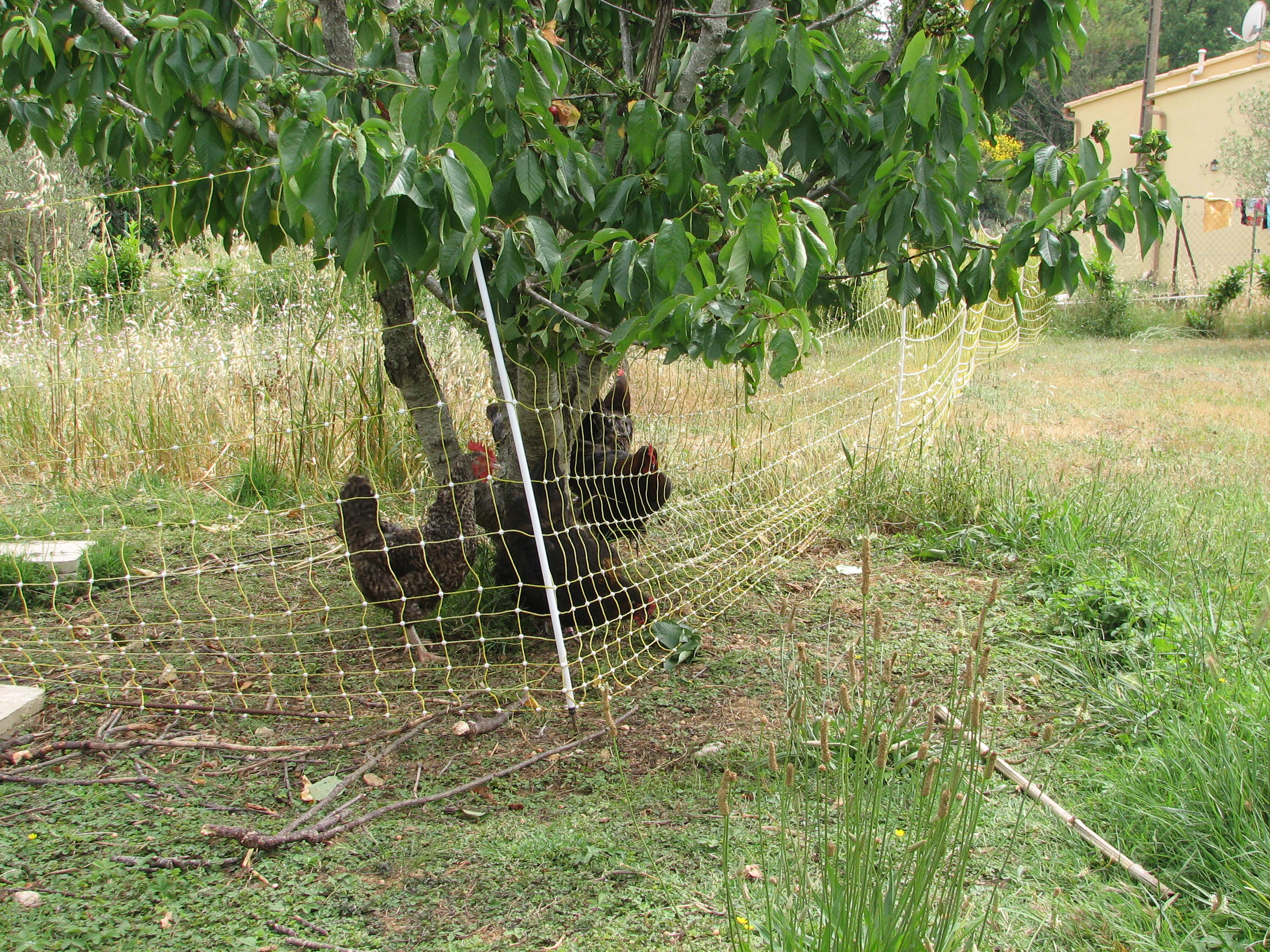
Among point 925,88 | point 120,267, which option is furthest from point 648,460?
point 120,267

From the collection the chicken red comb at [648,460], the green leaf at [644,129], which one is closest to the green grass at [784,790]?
the chicken red comb at [648,460]

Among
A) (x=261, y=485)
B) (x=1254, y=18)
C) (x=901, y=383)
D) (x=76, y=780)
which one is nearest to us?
(x=76, y=780)

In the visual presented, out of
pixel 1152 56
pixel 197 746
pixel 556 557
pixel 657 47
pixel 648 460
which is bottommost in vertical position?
pixel 197 746

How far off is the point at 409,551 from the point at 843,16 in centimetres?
215

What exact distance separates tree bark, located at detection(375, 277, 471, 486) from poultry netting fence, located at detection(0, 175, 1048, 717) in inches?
3.4

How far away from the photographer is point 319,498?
450 centimetres

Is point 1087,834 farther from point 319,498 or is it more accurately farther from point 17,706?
point 319,498

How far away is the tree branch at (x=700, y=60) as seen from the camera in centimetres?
284

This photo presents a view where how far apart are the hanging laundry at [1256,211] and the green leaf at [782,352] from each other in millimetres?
16301

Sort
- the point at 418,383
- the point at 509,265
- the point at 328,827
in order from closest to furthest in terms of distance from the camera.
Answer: the point at 328,827 → the point at 509,265 → the point at 418,383

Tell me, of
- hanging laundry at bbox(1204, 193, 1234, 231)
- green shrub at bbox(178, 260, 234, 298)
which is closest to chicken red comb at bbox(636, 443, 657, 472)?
green shrub at bbox(178, 260, 234, 298)

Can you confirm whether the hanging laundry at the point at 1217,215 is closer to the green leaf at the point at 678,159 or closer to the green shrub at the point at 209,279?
the green shrub at the point at 209,279

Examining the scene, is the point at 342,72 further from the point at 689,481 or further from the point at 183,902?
the point at 689,481

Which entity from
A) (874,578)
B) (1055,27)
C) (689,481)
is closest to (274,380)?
(689,481)
